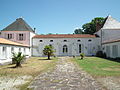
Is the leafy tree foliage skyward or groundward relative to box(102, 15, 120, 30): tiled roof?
skyward

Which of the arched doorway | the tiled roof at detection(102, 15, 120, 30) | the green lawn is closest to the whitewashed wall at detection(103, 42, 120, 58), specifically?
the green lawn

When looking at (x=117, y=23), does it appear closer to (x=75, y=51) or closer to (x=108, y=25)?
(x=108, y=25)

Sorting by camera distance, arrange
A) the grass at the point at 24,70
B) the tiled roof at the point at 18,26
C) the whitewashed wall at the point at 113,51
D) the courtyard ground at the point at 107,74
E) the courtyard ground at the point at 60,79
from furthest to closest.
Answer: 1. the tiled roof at the point at 18,26
2. the whitewashed wall at the point at 113,51
3. the grass at the point at 24,70
4. the courtyard ground at the point at 107,74
5. the courtyard ground at the point at 60,79

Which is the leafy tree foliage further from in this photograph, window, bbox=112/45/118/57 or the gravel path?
the gravel path

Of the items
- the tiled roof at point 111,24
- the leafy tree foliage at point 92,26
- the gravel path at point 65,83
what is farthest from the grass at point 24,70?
the leafy tree foliage at point 92,26

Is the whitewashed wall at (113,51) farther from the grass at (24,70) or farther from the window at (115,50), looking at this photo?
the grass at (24,70)

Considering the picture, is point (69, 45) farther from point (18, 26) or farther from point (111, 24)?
point (18, 26)

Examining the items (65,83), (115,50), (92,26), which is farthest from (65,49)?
(92,26)

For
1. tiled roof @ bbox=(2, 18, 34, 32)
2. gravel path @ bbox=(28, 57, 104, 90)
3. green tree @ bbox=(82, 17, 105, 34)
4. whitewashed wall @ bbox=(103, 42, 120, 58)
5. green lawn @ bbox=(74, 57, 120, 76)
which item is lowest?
green lawn @ bbox=(74, 57, 120, 76)

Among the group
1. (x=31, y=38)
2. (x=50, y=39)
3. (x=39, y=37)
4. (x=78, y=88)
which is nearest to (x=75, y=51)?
(x=50, y=39)

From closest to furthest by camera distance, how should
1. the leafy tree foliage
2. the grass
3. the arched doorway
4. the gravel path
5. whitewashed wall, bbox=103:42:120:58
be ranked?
the gravel path, the grass, whitewashed wall, bbox=103:42:120:58, the arched doorway, the leafy tree foliage

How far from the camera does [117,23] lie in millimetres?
25469

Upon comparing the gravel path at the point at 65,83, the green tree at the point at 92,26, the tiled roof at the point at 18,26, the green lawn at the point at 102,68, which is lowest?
the green lawn at the point at 102,68

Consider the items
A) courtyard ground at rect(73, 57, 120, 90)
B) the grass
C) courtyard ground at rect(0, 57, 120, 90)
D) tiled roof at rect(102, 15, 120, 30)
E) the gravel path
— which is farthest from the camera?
tiled roof at rect(102, 15, 120, 30)
